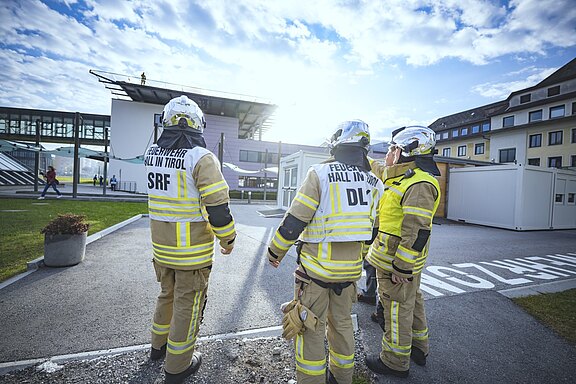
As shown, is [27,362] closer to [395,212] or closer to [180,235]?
[180,235]

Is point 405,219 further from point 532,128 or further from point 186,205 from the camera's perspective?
point 532,128

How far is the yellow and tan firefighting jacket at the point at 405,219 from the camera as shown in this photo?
231 centimetres

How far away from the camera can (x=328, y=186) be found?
2.03 meters

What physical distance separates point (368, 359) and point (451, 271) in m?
4.06

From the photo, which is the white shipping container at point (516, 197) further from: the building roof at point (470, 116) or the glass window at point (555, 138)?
the building roof at point (470, 116)

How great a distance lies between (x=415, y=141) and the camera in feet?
8.65

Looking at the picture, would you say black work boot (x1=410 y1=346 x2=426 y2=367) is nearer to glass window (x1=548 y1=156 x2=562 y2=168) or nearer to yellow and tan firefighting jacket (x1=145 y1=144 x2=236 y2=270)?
yellow and tan firefighting jacket (x1=145 y1=144 x2=236 y2=270)

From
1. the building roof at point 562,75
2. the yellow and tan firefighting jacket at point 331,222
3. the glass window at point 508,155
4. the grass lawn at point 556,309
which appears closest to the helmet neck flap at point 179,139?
the yellow and tan firefighting jacket at point 331,222

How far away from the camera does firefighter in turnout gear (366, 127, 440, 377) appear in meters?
2.33

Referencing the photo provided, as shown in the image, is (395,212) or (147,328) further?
(147,328)

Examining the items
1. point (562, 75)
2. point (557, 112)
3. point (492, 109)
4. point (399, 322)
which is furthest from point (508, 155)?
point (399, 322)

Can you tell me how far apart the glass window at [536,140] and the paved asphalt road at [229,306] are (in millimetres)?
32200

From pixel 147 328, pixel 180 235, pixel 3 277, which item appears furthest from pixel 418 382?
pixel 3 277

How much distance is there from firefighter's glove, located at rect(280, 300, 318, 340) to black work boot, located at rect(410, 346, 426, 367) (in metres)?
1.40
